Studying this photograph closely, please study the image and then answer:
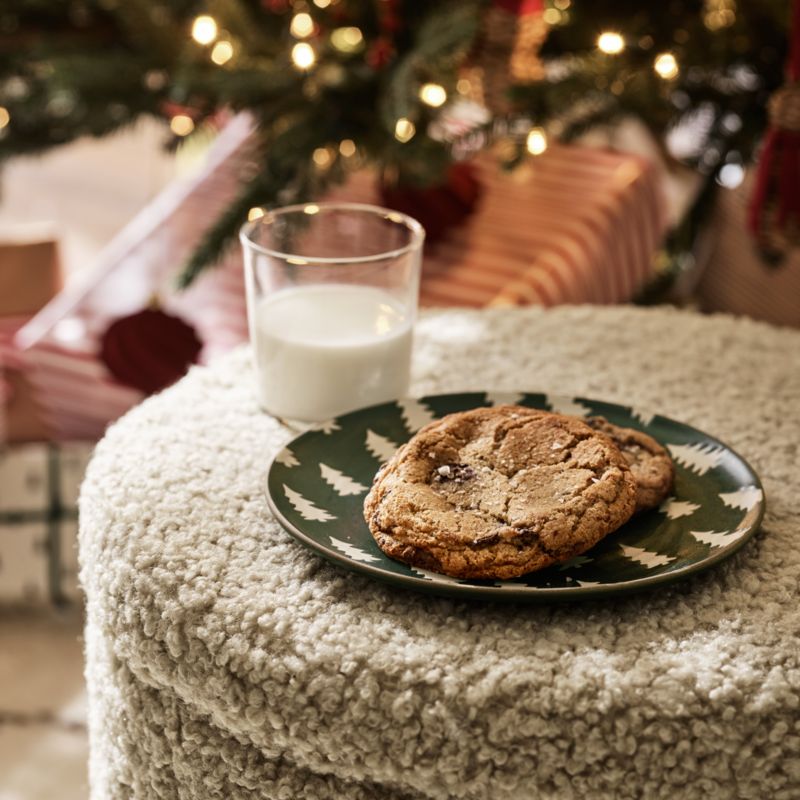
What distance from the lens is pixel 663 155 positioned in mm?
1873

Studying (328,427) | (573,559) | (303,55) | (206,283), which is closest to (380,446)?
(328,427)

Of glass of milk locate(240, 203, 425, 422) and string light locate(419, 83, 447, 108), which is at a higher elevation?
string light locate(419, 83, 447, 108)

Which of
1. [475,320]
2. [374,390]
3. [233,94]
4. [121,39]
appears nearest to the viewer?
[374,390]

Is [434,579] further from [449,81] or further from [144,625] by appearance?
[449,81]

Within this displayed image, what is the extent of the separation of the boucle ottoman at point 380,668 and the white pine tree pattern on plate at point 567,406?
0.40 feet

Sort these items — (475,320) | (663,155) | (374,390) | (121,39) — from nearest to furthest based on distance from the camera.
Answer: (374,390) → (475,320) → (121,39) → (663,155)

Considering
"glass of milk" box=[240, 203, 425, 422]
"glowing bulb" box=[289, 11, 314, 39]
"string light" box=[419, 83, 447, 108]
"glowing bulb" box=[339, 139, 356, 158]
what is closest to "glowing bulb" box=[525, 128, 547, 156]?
"string light" box=[419, 83, 447, 108]

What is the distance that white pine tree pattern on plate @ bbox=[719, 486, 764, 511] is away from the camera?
0.63 meters

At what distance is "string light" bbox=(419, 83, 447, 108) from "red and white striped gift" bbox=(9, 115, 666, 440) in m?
0.23

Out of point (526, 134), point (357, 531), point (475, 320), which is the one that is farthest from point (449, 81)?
point (357, 531)

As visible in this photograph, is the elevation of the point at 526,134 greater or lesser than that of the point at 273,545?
greater

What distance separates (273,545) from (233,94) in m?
0.82

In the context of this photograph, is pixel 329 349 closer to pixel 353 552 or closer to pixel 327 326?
pixel 327 326

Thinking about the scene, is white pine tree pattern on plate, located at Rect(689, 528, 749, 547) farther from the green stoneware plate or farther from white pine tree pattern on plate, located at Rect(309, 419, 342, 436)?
white pine tree pattern on plate, located at Rect(309, 419, 342, 436)
